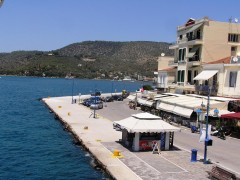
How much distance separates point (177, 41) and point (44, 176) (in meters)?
36.8

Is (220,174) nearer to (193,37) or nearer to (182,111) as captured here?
(182,111)

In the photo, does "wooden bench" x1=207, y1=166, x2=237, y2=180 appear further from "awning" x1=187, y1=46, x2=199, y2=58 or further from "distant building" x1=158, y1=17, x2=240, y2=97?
"awning" x1=187, y1=46, x2=199, y2=58

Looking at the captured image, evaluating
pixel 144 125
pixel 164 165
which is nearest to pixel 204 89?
pixel 144 125

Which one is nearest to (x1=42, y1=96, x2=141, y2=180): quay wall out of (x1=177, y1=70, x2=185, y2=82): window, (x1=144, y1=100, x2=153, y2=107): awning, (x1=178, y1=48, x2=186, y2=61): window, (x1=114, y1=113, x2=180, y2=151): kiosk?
(x1=114, y1=113, x2=180, y2=151): kiosk

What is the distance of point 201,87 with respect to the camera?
4478cm

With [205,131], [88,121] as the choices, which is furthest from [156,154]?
[88,121]

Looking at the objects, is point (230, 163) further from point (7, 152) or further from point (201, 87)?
point (201, 87)

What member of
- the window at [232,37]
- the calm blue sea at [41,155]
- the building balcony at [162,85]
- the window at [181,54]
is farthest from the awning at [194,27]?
the calm blue sea at [41,155]

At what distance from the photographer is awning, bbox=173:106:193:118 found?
121ft

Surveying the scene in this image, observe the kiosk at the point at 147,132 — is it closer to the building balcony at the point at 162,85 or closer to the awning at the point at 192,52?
the awning at the point at 192,52

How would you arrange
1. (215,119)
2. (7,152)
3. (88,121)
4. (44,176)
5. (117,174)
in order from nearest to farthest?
(117,174), (44,176), (7,152), (215,119), (88,121)

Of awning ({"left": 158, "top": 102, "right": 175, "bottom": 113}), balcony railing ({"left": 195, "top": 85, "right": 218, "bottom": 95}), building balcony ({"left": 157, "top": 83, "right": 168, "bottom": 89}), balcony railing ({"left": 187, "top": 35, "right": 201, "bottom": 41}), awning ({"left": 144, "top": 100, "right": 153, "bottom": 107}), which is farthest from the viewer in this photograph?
building balcony ({"left": 157, "top": 83, "right": 168, "bottom": 89})

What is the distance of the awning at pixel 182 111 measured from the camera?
36969 mm

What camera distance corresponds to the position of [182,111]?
125 feet
